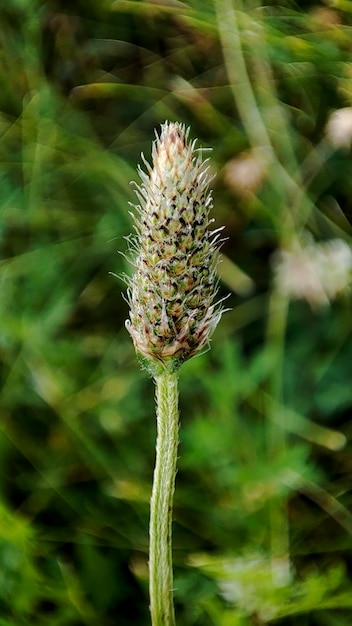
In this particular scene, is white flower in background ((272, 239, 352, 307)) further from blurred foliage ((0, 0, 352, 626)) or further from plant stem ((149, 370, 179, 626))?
plant stem ((149, 370, 179, 626))

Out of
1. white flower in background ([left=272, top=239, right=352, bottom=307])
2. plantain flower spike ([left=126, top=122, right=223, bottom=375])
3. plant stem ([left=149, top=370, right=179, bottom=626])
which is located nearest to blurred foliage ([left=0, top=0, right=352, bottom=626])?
white flower in background ([left=272, top=239, right=352, bottom=307])

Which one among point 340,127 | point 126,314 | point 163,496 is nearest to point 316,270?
point 340,127

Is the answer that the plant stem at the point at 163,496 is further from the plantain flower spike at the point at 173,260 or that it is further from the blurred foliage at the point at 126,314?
the blurred foliage at the point at 126,314

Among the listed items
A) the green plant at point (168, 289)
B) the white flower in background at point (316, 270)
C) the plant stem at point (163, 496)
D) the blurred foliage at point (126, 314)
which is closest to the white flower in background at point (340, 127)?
the blurred foliage at point (126, 314)

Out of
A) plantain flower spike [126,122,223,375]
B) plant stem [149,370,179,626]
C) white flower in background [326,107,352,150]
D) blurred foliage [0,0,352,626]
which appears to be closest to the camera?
plantain flower spike [126,122,223,375]

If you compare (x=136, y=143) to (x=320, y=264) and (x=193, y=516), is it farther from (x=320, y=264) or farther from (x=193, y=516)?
(x=193, y=516)

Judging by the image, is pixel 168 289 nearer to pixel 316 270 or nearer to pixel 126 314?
pixel 316 270

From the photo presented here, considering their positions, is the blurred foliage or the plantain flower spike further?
the blurred foliage
